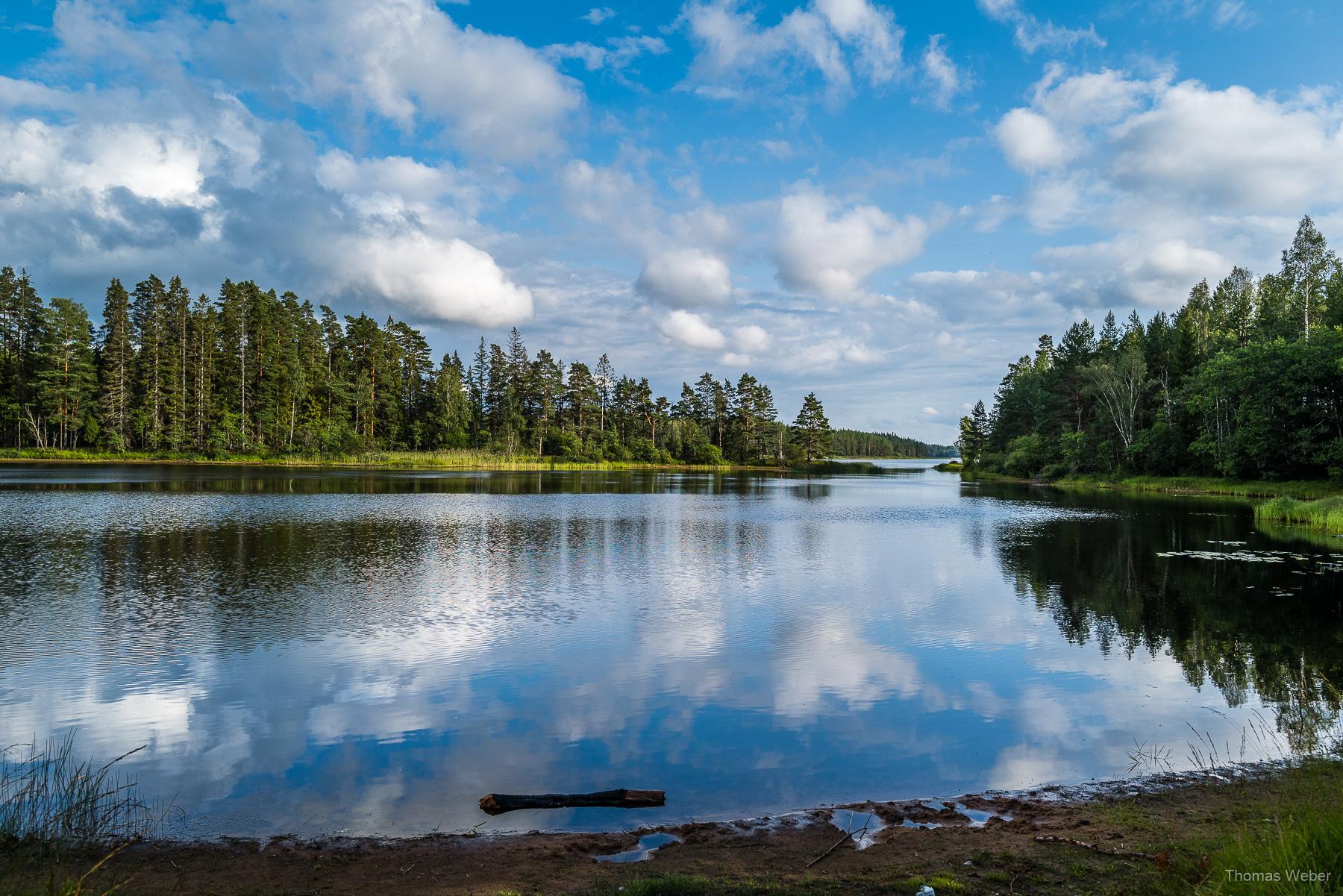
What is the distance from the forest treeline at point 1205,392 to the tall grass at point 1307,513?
32.6 ft

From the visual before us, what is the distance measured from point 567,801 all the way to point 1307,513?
4365cm

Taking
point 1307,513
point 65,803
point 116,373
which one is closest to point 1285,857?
point 65,803

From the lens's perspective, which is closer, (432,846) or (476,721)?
(432,846)

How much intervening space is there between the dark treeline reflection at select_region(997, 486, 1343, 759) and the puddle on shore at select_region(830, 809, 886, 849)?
5.37m

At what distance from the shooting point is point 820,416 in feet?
424

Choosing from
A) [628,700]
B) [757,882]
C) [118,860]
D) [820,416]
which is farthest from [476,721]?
[820,416]

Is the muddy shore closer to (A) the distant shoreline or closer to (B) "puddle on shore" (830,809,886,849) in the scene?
(B) "puddle on shore" (830,809,886,849)

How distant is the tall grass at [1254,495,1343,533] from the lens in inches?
1312

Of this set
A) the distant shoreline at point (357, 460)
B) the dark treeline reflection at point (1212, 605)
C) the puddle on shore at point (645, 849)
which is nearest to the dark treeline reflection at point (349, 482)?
the distant shoreline at point (357, 460)

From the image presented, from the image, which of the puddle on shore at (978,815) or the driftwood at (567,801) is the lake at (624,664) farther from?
the puddle on shore at (978,815)

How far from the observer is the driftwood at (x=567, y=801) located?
741cm

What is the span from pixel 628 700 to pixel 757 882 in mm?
5570

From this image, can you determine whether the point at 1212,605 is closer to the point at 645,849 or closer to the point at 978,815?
the point at 978,815

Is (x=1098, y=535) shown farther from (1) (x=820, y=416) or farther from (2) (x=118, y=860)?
(1) (x=820, y=416)
